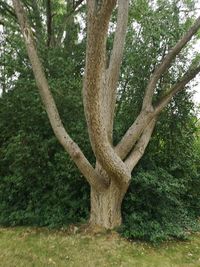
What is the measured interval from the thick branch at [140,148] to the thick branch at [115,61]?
0.55m

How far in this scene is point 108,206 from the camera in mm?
5832

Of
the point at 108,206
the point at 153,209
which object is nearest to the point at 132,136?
the point at 108,206

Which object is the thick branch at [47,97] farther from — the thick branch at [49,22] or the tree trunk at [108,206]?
the thick branch at [49,22]

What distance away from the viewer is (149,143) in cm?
697

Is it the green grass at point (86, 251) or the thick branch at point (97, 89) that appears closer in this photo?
the thick branch at point (97, 89)

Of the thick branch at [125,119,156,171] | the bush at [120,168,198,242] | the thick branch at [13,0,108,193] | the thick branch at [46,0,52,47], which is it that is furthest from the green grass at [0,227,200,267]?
the thick branch at [46,0,52,47]

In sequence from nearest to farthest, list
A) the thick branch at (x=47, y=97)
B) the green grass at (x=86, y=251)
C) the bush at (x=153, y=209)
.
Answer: the green grass at (x=86, y=251) < the thick branch at (x=47, y=97) < the bush at (x=153, y=209)

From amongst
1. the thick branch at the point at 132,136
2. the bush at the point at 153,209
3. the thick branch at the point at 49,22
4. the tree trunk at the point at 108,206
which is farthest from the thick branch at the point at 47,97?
the thick branch at the point at 49,22

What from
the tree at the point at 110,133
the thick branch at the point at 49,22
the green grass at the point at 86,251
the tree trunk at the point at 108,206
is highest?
the thick branch at the point at 49,22

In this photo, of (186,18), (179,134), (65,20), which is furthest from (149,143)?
(65,20)

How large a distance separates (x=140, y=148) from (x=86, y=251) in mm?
2171

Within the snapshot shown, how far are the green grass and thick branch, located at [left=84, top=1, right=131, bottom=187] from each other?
1120mm

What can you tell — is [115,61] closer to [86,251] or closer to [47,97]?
[47,97]

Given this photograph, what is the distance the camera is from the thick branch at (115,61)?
5785mm
